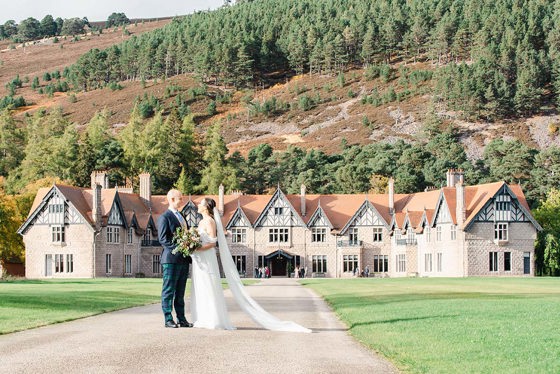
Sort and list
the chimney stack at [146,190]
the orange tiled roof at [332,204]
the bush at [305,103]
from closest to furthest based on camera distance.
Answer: the orange tiled roof at [332,204] → the chimney stack at [146,190] → the bush at [305,103]

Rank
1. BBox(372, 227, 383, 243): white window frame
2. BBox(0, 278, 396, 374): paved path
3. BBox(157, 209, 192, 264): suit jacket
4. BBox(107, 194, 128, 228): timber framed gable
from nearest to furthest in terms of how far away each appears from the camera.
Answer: BBox(0, 278, 396, 374): paved path < BBox(157, 209, 192, 264): suit jacket < BBox(107, 194, 128, 228): timber framed gable < BBox(372, 227, 383, 243): white window frame

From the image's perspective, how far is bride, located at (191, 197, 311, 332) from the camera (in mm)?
18094

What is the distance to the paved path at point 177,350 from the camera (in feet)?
40.8

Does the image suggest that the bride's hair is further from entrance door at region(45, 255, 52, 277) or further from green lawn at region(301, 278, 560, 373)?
entrance door at region(45, 255, 52, 277)

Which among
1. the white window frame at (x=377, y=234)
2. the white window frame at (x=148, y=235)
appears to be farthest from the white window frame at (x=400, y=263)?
the white window frame at (x=148, y=235)

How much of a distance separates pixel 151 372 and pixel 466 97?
14919cm

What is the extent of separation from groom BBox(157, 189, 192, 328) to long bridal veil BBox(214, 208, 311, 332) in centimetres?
77

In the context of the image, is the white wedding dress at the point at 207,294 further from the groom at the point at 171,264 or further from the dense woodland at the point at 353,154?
the dense woodland at the point at 353,154

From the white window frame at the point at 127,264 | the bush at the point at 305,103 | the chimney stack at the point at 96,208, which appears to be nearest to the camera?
the chimney stack at the point at 96,208

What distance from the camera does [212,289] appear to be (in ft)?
60.2

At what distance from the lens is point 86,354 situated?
44.8 feet

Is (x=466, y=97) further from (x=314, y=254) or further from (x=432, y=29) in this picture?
(x=314, y=254)

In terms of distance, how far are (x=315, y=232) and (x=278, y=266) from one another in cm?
486

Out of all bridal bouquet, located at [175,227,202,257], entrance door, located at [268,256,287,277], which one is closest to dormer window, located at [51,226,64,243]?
entrance door, located at [268,256,287,277]
